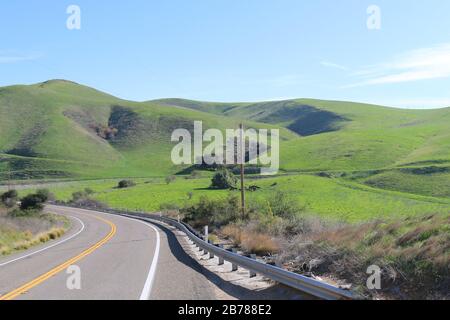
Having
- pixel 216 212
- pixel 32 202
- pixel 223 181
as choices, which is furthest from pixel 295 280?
pixel 223 181

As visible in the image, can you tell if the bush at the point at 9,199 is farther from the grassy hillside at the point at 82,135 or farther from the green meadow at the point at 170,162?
the grassy hillside at the point at 82,135

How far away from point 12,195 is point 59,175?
2080 inches

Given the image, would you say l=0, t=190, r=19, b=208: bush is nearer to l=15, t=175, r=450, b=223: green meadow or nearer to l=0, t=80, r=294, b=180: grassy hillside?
l=15, t=175, r=450, b=223: green meadow

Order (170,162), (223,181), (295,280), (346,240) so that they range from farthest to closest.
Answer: (170,162) → (223,181) → (346,240) → (295,280)

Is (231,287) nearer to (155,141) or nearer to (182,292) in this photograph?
(182,292)

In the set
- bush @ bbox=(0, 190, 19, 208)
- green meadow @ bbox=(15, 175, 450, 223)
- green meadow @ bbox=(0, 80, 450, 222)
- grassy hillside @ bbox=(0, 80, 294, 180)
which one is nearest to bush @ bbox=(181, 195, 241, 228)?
green meadow @ bbox=(15, 175, 450, 223)

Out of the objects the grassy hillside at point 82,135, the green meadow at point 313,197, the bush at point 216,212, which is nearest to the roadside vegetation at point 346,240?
the bush at point 216,212

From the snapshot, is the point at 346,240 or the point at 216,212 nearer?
the point at 346,240

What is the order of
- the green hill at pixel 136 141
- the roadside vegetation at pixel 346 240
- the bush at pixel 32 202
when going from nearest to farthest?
the roadside vegetation at pixel 346 240
the bush at pixel 32 202
the green hill at pixel 136 141

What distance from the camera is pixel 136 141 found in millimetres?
161375

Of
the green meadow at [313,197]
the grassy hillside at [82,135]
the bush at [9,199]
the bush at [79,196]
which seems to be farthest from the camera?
the grassy hillside at [82,135]

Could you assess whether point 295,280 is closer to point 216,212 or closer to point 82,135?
point 216,212

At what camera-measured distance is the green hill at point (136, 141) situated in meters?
99.8

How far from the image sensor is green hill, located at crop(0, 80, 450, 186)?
99.8m
